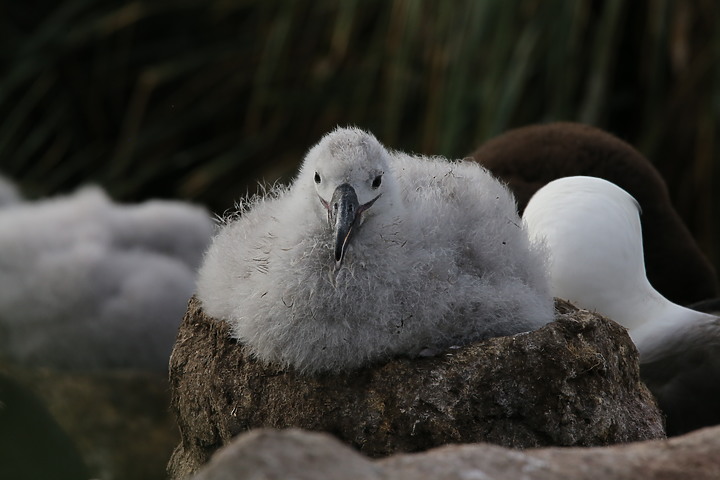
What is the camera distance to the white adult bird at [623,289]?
206 centimetres

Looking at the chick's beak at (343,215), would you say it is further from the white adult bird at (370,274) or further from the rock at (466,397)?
the rock at (466,397)

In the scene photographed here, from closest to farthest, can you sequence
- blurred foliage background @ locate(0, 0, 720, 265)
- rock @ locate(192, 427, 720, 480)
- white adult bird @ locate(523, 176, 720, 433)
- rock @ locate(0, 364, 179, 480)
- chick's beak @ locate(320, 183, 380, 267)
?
rock @ locate(192, 427, 720, 480) → chick's beak @ locate(320, 183, 380, 267) → rock @ locate(0, 364, 179, 480) → white adult bird @ locate(523, 176, 720, 433) → blurred foliage background @ locate(0, 0, 720, 265)

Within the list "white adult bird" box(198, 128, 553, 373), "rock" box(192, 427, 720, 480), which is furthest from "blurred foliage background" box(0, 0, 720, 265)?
"rock" box(192, 427, 720, 480)

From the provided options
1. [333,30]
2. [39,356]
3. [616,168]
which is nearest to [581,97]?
[333,30]

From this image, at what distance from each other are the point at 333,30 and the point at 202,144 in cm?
85

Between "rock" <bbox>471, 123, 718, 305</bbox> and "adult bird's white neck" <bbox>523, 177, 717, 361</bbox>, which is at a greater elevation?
"rock" <bbox>471, 123, 718, 305</bbox>

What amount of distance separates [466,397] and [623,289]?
69cm

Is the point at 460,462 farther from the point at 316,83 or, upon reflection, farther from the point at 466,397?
the point at 316,83

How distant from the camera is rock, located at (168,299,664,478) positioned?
1.56 m

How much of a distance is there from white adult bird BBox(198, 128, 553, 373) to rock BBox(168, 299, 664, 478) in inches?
1.5

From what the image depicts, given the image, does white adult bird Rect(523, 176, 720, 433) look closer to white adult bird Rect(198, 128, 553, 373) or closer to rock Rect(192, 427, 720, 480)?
white adult bird Rect(198, 128, 553, 373)

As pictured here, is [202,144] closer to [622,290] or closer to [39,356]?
[39,356]

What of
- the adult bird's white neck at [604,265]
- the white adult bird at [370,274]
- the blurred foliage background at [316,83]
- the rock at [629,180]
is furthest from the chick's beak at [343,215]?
the blurred foliage background at [316,83]

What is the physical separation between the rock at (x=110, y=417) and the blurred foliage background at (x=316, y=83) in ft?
6.43
